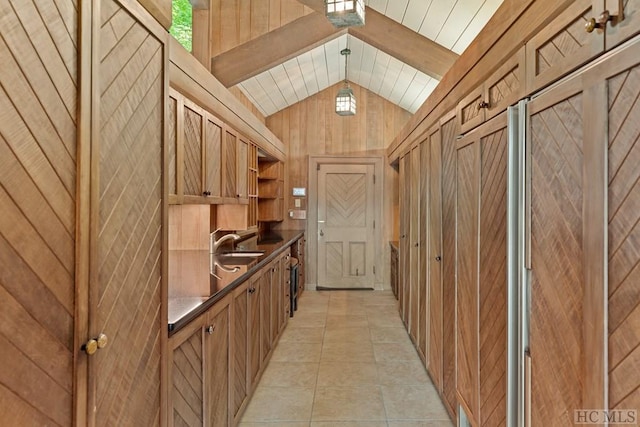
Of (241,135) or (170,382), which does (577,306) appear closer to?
(170,382)

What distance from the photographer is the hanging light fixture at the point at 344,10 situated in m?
2.11

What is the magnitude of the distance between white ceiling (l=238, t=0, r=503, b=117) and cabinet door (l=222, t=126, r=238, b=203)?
145cm

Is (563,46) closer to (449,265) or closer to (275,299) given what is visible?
(449,265)

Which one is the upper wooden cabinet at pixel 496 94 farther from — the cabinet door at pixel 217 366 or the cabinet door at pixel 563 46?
the cabinet door at pixel 217 366

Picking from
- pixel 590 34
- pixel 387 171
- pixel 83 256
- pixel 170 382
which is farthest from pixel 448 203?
pixel 387 171

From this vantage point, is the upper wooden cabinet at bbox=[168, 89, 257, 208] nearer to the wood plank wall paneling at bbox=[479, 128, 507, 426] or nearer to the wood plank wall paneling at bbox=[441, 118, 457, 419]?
the wood plank wall paneling at bbox=[479, 128, 507, 426]

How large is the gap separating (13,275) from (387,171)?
5.54 m

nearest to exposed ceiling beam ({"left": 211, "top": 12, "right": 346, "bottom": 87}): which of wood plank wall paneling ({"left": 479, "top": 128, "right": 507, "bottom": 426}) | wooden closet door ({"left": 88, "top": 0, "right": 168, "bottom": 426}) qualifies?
wooden closet door ({"left": 88, "top": 0, "right": 168, "bottom": 426})

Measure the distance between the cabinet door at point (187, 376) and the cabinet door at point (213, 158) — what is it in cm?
127

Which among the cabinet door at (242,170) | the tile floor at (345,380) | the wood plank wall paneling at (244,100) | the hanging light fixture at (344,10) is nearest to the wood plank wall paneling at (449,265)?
the tile floor at (345,380)

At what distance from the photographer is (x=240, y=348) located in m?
2.33

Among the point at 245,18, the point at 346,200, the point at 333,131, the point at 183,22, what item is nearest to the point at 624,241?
the point at 183,22

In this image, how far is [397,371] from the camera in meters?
3.06

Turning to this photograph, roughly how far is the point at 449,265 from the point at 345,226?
3.60 m
